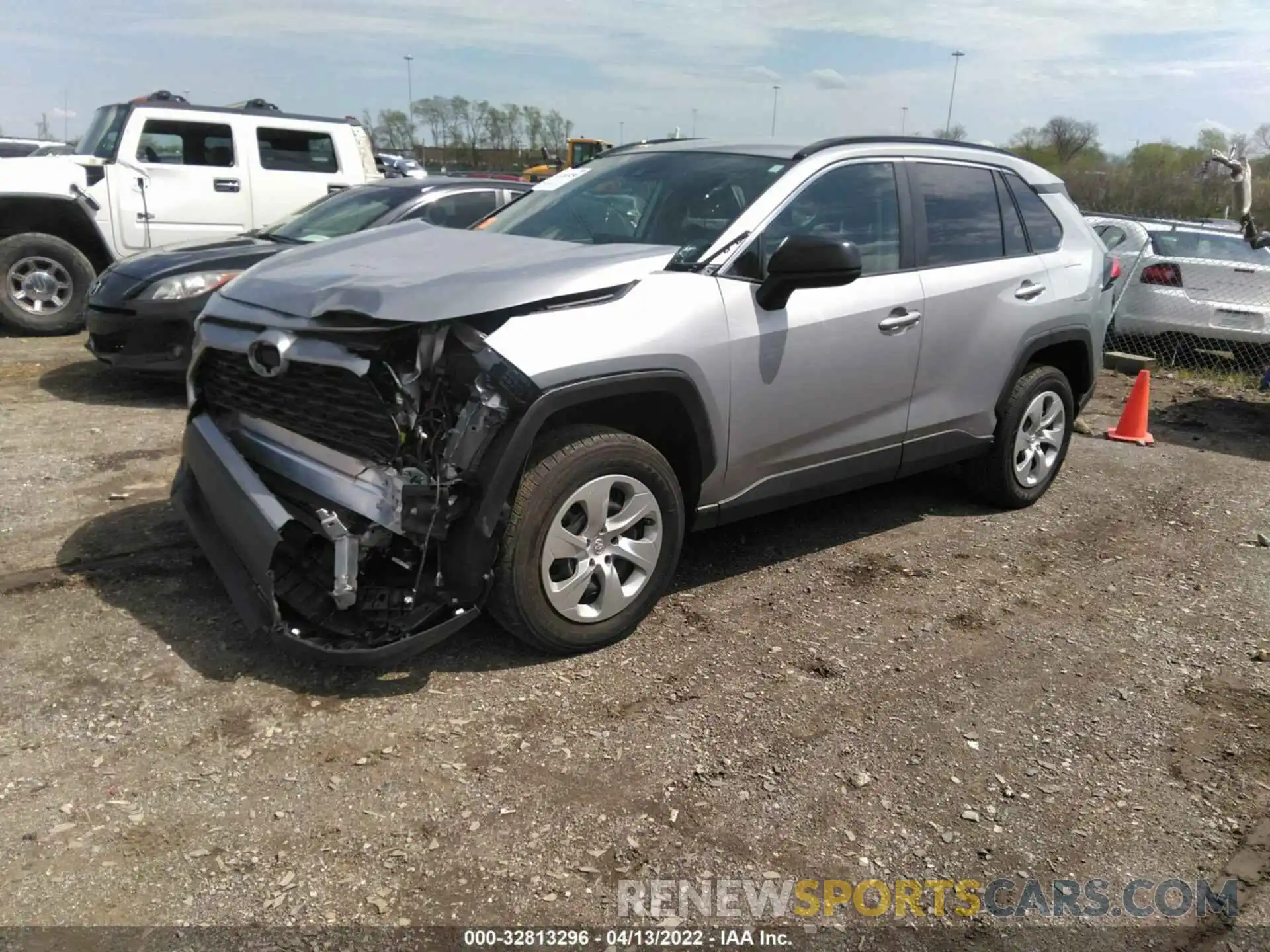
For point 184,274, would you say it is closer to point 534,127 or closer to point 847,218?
point 847,218

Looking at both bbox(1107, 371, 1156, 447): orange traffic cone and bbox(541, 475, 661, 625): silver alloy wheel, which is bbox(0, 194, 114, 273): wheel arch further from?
bbox(1107, 371, 1156, 447): orange traffic cone

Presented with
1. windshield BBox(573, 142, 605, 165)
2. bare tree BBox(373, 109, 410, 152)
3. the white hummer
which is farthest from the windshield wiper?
bare tree BBox(373, 109, 410, 152)

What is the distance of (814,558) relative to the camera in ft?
15.5

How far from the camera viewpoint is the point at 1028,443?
5449mm

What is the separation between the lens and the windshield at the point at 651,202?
3977mm

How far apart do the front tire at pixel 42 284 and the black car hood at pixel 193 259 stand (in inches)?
90.3

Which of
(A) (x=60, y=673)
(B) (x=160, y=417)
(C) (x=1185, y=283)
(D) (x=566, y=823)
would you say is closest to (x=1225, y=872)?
(D) (x=566, y=823)

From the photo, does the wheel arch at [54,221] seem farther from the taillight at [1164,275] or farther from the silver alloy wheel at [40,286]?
the taillight at [1164,275]

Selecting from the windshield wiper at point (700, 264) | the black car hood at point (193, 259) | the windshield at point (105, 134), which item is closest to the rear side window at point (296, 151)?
the windshield at point (105, 134)

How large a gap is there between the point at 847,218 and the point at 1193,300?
7.59 m

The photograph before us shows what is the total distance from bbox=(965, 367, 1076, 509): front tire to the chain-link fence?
17.9 ft

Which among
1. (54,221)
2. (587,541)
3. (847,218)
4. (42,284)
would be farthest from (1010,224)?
(54,221)

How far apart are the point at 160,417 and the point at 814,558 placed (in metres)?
4.60

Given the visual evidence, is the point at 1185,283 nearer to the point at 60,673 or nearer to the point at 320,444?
the point at 320,444
